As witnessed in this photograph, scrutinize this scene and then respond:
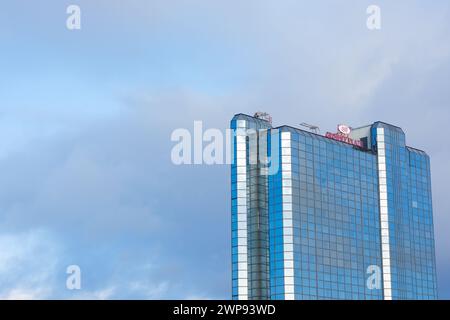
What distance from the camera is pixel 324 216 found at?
15912cm

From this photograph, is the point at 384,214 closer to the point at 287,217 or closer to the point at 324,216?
the point at 324,216

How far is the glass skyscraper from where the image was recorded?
151 meters

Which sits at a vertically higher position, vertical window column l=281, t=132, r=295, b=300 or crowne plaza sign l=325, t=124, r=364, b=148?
crowne plaza sign l=325, t=124, r=364, b=148

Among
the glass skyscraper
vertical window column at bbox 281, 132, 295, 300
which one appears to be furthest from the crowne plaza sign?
vertical window column at bbox 281, 132, 295, 300

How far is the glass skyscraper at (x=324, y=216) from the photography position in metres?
151

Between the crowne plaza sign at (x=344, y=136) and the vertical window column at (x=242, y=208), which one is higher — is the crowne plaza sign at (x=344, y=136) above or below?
above

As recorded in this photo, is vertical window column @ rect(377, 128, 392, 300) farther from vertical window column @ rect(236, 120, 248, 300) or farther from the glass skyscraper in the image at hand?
vertical window column @ rect(236, 120, 248, 300)

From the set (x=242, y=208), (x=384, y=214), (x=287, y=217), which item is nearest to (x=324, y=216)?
(x=287, y=217)

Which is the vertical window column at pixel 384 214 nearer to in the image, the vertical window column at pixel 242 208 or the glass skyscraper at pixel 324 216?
the glass skyscraper at pixel 324 216

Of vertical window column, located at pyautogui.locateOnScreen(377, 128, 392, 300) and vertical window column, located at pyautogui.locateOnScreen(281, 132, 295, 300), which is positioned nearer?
vertical window column, located at pyautogui.locateOnScreen(281, 132, 295, 300)

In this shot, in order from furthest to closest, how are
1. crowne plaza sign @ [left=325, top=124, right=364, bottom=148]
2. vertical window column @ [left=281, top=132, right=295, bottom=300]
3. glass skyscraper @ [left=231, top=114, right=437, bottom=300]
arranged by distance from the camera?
crowne plaza sign @ [left=325, top=124, right=364, bottom=148] → glass skyscraper @ [left=231, top=114, right=437, bottom=300] → vertical window column @ [left=281, top=132, right=295, bottom=300]

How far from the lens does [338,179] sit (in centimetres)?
16462

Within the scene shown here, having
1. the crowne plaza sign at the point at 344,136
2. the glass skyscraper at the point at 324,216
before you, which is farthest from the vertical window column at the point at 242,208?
the crowne plaza sign at the point at 344,136

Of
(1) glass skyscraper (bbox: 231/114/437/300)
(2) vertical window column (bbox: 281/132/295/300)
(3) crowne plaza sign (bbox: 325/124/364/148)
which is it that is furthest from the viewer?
(3) crowne plaza sign (bbox: 325/124/364/148)
